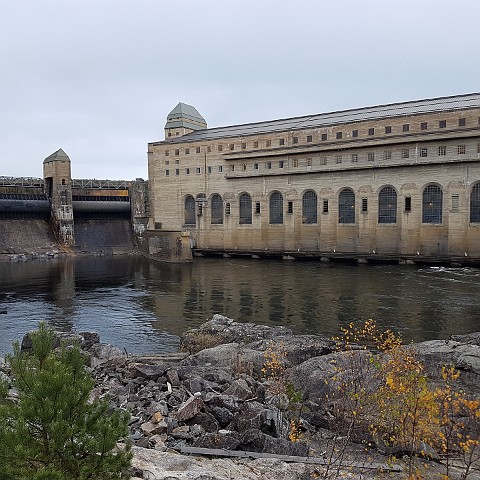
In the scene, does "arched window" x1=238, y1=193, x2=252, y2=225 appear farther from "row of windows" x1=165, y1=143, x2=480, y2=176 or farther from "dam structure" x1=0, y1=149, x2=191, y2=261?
"dam structure" x1=0, y1=149, x2=191, y2=261

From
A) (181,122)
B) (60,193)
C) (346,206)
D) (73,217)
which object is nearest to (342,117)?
(346,206)

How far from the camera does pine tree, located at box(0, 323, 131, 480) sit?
4.58 meters

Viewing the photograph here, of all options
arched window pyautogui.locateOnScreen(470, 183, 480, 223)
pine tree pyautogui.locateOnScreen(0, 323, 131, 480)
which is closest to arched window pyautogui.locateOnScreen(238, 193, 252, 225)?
arched window pyautogui.locateOnScreen(470, 183, 480, 223)

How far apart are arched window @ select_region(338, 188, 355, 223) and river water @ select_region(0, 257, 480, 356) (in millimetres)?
6523

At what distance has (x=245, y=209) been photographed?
55.0 meters

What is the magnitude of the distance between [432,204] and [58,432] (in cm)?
4366

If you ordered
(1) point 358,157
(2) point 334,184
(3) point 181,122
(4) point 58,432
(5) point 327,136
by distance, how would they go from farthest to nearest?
(3) point 181,122 < (5) point 327,136 < (2) point 334,184 < (1) point 358,157 < (4) point 58,432

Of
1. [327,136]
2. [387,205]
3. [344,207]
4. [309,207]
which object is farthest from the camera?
[309,207]

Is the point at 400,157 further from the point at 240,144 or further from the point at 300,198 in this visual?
the point at 240,144

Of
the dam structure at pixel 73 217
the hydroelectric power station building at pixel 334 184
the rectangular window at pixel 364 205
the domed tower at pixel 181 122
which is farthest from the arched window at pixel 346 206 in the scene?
the domed tower at pixel 181 122

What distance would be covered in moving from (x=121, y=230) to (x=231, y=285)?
2916 centimetres

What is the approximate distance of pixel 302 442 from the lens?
8.19 m

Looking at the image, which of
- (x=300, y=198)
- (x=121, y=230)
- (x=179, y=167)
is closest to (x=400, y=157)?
(x=300, y=198)

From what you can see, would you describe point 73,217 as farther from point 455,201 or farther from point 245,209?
point 455,201
